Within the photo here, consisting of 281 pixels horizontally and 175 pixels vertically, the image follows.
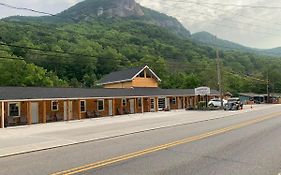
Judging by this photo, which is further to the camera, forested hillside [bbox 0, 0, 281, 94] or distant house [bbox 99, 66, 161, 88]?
forested hillside [bbox 0, 0, 281, 94]

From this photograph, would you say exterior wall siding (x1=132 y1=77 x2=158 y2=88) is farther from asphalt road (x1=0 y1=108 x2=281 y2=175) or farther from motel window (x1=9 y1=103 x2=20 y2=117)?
asphalt road (x1=0 y1=108 x2=281 y2=175)

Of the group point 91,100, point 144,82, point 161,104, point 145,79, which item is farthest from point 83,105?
point 161,104

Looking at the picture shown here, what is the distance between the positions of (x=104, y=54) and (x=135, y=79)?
93.0ft

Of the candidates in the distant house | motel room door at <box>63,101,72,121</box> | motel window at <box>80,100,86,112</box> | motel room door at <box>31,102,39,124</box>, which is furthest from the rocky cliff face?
motel room door at <box>31,102,39,124</box>

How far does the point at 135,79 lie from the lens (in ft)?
176

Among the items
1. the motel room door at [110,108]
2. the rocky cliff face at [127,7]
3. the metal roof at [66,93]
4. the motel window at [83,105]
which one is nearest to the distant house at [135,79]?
the metal roof at [66,93]

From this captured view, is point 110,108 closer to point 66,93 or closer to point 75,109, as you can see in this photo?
point 75,109

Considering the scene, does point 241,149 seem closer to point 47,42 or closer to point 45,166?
point 45,166

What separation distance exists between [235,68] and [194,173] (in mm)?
97957

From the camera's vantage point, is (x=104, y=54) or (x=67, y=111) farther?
(x=104, y=54)

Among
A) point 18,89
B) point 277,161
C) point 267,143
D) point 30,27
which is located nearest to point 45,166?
point 277,161

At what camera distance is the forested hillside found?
56.8m

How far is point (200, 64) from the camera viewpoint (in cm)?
9088

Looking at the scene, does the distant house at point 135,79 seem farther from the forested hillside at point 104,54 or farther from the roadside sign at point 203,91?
the roadside sign at point 203,91
